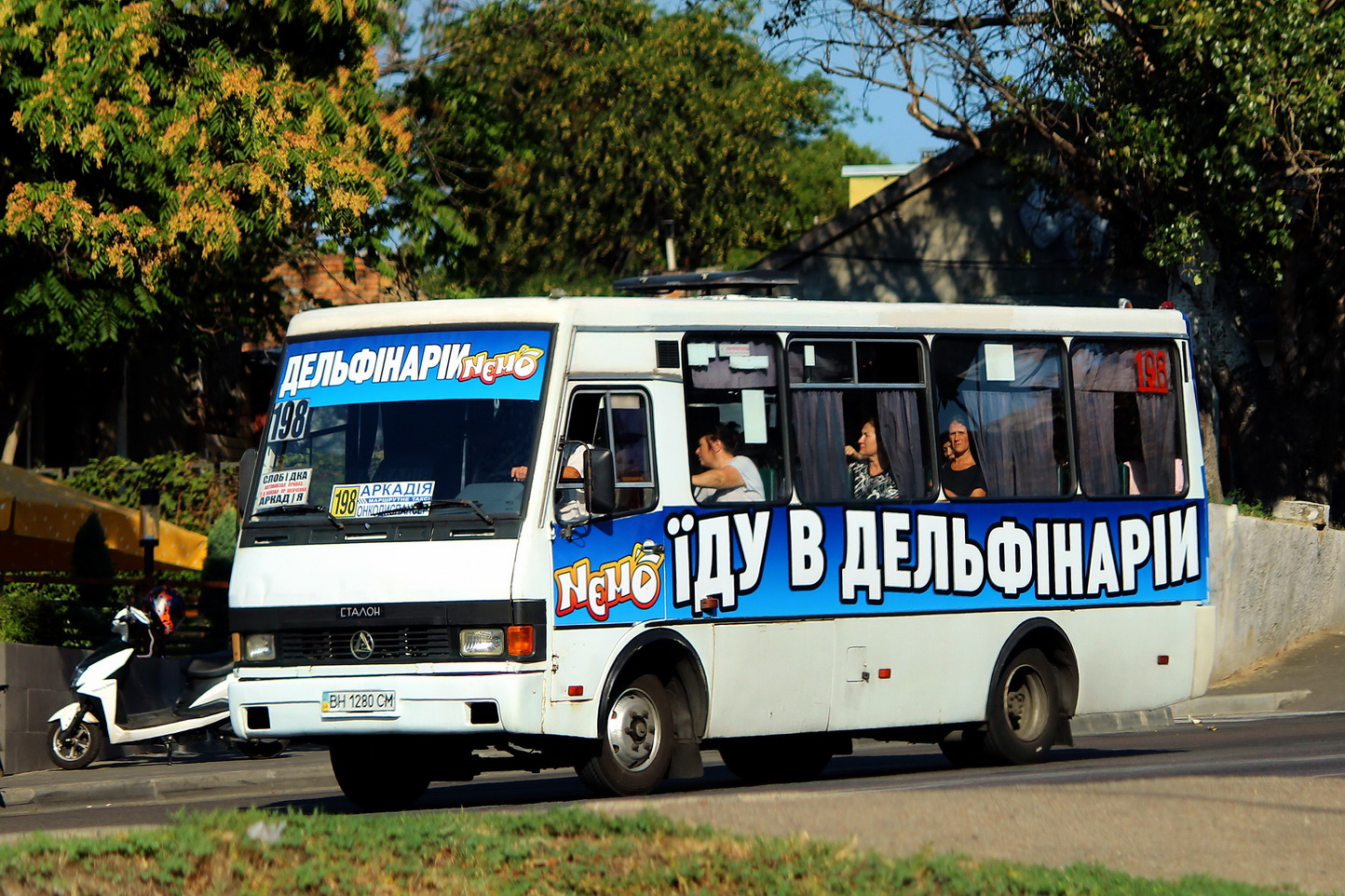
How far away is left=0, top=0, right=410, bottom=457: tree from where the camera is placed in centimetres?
1712

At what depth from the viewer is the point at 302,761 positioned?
1630 centimetres

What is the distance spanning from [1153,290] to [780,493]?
71.6 feet

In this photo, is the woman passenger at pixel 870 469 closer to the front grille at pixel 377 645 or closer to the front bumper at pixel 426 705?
the front bumper at pixel 426 705

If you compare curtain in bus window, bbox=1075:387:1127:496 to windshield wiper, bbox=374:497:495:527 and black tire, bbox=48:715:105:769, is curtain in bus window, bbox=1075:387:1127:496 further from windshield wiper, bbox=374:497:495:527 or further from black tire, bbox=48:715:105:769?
black tire, bbox=48:715:105:769

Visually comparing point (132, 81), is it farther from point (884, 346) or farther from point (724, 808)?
point (724, 808)

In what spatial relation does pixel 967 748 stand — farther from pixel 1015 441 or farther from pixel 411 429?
pixel 411 429

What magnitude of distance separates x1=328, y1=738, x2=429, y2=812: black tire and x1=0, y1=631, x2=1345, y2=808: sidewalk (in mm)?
3204

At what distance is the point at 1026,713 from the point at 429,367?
5.07 metres

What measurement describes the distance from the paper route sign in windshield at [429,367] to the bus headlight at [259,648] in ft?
4.48

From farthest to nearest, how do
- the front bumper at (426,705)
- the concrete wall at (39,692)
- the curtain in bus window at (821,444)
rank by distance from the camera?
the concrete wall at (39,692), the curtain in bus window at (821,444), the front bumper at (426,705)

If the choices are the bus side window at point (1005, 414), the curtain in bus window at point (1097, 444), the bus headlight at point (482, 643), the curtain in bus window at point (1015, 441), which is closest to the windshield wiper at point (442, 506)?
the bus headlight at point (482, 643)

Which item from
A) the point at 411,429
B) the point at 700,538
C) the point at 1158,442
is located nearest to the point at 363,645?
the point at 411,429

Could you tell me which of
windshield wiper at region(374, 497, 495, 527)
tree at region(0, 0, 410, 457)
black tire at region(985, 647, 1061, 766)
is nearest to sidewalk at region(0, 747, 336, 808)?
windshield wiper at region(374, 497, 495, 527)

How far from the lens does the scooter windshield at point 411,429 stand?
34.8 ft
